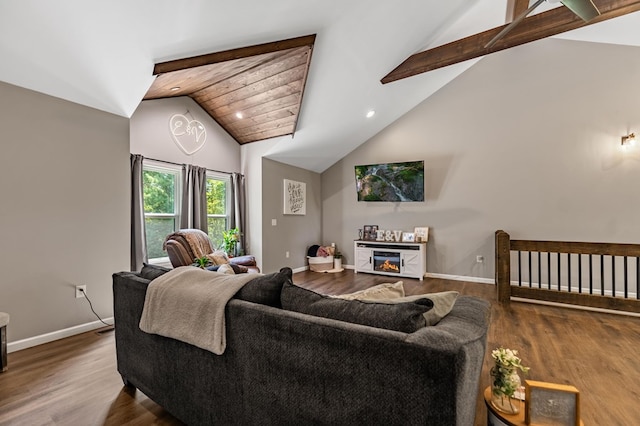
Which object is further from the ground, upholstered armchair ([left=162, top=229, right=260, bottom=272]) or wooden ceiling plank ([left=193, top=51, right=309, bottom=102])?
wooden ceiling plank ([left=193, top=51, right=309, bottom=102])

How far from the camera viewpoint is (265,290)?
1.41m

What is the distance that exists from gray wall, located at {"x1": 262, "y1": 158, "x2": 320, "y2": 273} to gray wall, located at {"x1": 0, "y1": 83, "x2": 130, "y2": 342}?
2.35 metres

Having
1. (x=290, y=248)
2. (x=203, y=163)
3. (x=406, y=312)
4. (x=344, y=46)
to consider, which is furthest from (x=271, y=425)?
(x=290, y=248)

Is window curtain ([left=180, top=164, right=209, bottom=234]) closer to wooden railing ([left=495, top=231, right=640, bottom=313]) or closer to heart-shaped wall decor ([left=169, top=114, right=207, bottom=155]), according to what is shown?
heart-shaped wall decor ([left=169, top=114, right=207, bottom=155])

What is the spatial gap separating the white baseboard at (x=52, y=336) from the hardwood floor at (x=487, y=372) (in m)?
0.09

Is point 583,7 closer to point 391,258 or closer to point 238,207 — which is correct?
point 391,258

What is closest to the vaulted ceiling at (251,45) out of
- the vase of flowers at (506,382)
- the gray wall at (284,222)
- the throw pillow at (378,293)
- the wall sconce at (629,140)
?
the gray wall at (284,222)

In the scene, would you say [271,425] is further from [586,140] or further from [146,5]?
[586,140]

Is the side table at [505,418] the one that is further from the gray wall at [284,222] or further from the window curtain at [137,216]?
the gray wall at [284,222]

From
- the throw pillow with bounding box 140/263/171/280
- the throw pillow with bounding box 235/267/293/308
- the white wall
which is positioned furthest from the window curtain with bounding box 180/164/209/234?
the throw pillow with bounding box 235/267/293/308

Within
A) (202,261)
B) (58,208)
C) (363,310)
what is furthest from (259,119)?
(363,310)

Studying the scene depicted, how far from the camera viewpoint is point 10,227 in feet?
8.27

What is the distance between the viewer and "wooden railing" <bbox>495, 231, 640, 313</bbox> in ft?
11.1

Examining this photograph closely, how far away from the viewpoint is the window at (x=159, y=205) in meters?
4.03
